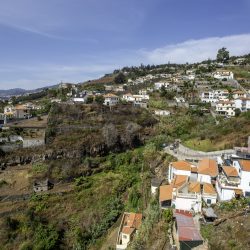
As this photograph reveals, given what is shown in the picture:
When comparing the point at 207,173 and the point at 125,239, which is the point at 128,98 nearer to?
the point at 207,173

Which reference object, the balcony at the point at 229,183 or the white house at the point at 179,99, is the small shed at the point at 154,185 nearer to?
the balcony at the point at 229,183

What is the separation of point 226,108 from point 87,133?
24.6 m

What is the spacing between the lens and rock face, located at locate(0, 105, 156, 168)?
135 feet

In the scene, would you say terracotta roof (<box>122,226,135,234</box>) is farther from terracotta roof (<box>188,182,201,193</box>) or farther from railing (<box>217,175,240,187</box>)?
railing (<box>217,175,240,187</box>)

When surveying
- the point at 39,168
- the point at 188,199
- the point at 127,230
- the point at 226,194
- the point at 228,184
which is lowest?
the point at 127,230

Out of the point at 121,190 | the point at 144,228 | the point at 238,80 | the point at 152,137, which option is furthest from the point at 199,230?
the point at 238,80

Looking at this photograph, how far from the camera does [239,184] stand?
2333 centimetres

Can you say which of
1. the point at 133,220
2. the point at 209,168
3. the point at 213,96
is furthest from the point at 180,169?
the point at 213,96

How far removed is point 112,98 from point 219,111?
21.3 m

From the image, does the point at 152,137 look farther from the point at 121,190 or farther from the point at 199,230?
the point at 199,230

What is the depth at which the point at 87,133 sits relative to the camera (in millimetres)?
45250

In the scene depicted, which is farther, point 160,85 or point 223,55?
point 223,55

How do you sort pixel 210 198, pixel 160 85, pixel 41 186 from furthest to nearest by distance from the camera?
pixel 160 85
pixel 41 186
pixel 210 198

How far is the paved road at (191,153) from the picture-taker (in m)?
33.1
